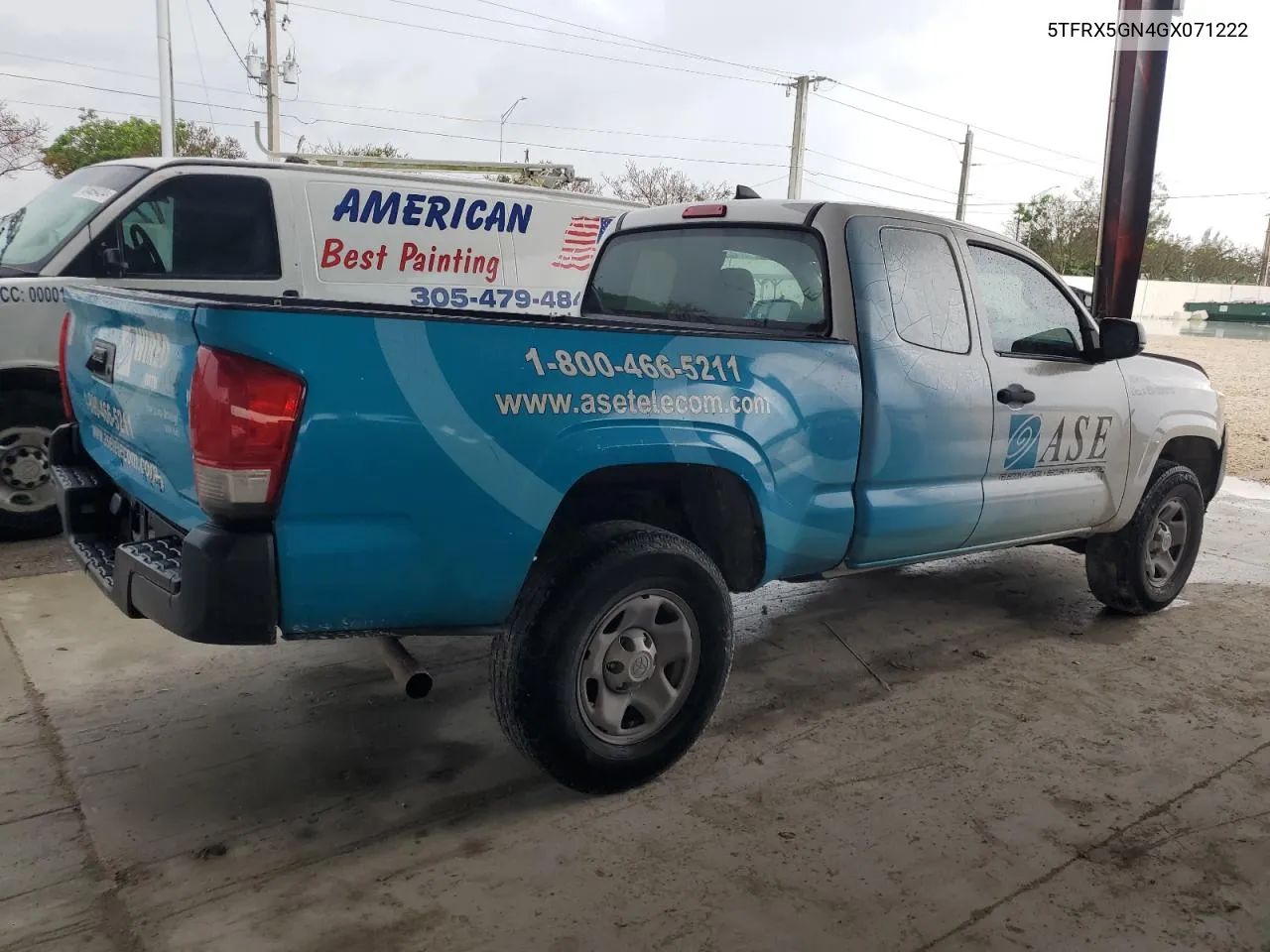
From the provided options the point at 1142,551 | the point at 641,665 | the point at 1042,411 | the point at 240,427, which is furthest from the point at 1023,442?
the point at 240,427

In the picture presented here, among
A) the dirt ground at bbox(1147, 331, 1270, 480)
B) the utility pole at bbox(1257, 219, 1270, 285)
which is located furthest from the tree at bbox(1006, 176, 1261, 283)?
the dirt ground at bbox(1147, 331, 1270, 480)

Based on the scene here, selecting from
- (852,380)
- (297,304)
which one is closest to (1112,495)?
(852,380)

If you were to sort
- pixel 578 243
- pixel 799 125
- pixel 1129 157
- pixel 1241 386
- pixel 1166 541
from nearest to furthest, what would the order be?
pixel 1166 541, pixel 578 243, pixel 1129 157, pixel 1241 386, pixel 799 125

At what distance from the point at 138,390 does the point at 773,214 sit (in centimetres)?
238

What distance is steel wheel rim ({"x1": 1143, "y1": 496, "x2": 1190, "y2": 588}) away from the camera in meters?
5.18

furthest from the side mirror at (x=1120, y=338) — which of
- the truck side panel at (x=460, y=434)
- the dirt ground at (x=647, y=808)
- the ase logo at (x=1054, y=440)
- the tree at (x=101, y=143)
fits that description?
the tree at (x=101, y=143)

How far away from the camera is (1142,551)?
5090 mm

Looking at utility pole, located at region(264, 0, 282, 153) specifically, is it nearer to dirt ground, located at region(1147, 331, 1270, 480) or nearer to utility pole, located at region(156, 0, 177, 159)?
utility pole, located at region(156, 0, 177, 159)

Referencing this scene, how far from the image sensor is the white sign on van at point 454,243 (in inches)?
252

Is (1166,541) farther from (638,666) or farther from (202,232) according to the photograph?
(202,232)

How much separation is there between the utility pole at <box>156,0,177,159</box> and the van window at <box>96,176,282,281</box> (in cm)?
1611

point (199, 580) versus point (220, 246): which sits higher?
point (220, 246)

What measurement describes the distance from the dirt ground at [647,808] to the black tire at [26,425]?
105cm

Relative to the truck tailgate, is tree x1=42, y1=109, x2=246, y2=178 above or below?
above
